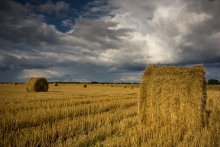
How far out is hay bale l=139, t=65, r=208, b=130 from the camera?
331 inches

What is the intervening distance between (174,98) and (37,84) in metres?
18.7

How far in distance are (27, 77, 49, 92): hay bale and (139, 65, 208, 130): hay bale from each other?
17520mm

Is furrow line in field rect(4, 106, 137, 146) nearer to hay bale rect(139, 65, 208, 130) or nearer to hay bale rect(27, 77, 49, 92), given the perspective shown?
hay bale rect(139, 65, 208, 130)

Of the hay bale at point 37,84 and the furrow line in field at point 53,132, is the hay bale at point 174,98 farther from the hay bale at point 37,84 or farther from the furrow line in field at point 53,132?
the hay bale at point 37,84

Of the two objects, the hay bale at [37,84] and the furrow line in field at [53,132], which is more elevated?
the hay bale at [37,84]

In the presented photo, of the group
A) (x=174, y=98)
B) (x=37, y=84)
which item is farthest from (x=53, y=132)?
(x=37, y=84)

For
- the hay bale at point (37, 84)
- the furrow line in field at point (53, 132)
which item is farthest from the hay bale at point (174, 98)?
the hay bale at point (37, 84)

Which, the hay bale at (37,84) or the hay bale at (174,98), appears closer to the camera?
the hay bale at (174,98)

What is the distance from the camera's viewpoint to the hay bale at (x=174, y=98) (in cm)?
841

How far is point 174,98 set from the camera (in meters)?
8.84

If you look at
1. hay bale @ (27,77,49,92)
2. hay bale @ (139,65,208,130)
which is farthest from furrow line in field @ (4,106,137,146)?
hay bale @ (27,77,49,92)

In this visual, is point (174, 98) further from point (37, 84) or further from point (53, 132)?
point (37, 84)

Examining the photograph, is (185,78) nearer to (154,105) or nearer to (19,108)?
(154,105)

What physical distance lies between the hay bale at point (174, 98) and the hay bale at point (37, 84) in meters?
17.5
